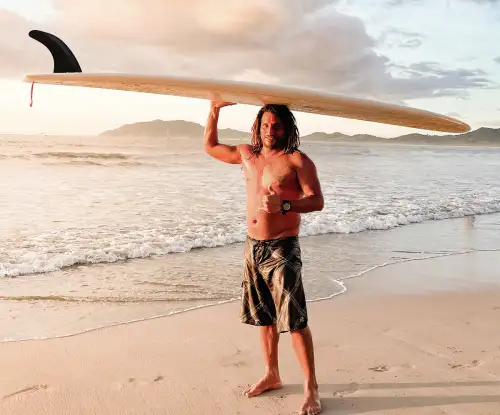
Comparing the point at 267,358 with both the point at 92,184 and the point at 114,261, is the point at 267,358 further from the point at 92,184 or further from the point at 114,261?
the point at 92,184

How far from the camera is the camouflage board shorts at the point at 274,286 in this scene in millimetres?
2787

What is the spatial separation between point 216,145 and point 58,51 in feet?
3.33

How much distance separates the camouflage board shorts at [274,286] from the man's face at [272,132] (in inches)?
20.0

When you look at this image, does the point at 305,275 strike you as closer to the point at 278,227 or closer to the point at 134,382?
the point at 134,382

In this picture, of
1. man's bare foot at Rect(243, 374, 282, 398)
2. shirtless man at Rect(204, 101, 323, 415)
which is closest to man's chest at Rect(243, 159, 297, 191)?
shirtless man at Rect(204, 101, 323, 415)

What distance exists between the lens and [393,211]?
1159cm

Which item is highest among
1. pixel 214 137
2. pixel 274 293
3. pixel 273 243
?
pixel 214 137

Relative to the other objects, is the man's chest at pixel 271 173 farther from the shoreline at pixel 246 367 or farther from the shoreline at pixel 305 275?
the shoreline at pixel 305 275

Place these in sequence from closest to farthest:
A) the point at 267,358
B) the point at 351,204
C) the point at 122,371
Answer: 1. the point at 267,358
2. the point at 122,371
3. the point at 351,204

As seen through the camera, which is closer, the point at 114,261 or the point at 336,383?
the point at 336,383

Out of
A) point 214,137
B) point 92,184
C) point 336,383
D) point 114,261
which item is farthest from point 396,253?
point 92,184

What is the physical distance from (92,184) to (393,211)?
8.78m

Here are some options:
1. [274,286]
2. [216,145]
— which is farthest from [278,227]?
[216,145]

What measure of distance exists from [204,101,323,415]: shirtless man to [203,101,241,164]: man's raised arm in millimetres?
31
